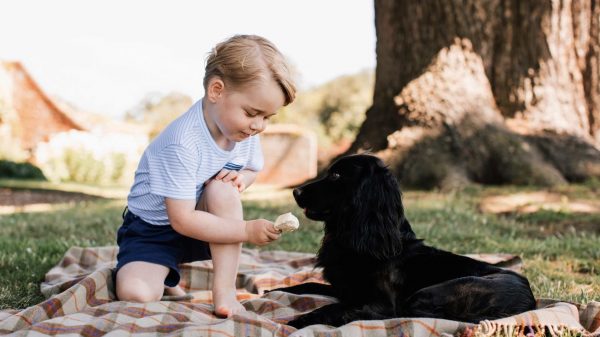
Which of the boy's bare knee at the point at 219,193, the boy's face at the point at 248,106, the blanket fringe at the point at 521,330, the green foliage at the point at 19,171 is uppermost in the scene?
the boy's face at the point at 248,106

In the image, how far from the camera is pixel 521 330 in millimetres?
2387

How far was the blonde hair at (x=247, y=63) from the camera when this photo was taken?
9.43ft

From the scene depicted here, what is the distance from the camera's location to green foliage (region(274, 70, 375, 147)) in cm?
2273

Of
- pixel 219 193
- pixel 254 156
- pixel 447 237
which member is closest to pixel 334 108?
pixel 447 237

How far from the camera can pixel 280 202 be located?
24.1 ft

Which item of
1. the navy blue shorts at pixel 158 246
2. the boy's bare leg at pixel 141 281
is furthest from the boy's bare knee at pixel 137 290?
the navy blue shorts at pixel 158 246

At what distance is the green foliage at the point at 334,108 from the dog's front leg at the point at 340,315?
16891 millimetres

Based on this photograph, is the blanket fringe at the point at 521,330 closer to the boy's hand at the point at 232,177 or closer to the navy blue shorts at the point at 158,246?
the boy's hand at the point at 232,177

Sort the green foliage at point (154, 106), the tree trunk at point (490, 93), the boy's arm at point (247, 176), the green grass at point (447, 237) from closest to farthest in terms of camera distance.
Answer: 1. the boy's arm at point (247, 176)
2. the green grass at point (447, 237)
3. the tree trunk at point (490, 93)
4. the green foliage at point (154, 106)

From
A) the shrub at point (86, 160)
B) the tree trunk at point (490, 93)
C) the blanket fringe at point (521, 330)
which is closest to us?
the blanket fringe at point (521, 330)

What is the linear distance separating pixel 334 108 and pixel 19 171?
14.6 m

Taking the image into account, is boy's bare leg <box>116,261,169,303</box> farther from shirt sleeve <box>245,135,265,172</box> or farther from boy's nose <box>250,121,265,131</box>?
boy's nose <box>250,121,265,131</box>

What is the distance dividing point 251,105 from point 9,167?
15.2 meters

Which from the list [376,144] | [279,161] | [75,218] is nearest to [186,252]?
[75,218]
